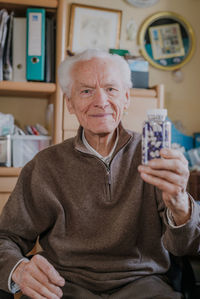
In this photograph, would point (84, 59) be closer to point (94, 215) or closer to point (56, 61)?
point (94, 215)

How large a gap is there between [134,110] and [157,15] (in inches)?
39.5

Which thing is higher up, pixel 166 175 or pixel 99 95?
pixel 99 95

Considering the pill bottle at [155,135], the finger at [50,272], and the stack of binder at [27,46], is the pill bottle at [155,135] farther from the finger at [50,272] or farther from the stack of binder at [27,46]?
the stack of binder at [27,46]

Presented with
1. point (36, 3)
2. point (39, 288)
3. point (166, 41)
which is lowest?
point (39, 288)

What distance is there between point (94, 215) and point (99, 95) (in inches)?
16.2

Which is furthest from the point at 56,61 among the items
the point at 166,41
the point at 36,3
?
the point at 166,41

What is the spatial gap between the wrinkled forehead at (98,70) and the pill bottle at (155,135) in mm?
452

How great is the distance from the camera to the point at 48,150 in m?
1.29

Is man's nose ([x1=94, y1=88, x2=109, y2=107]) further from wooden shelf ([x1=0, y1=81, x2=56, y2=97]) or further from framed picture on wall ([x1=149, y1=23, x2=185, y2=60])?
framed picture on wall ([x1=149, y1=23, x2=185, y2=60])

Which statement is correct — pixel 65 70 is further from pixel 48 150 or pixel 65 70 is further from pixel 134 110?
pixel 134 110

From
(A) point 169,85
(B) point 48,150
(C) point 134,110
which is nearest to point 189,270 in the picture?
(B) point 48,150

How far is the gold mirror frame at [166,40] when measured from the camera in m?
2.71

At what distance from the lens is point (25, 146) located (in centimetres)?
210

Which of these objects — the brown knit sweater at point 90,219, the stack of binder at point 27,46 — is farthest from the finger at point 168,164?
the stack of binder at point 27,46
